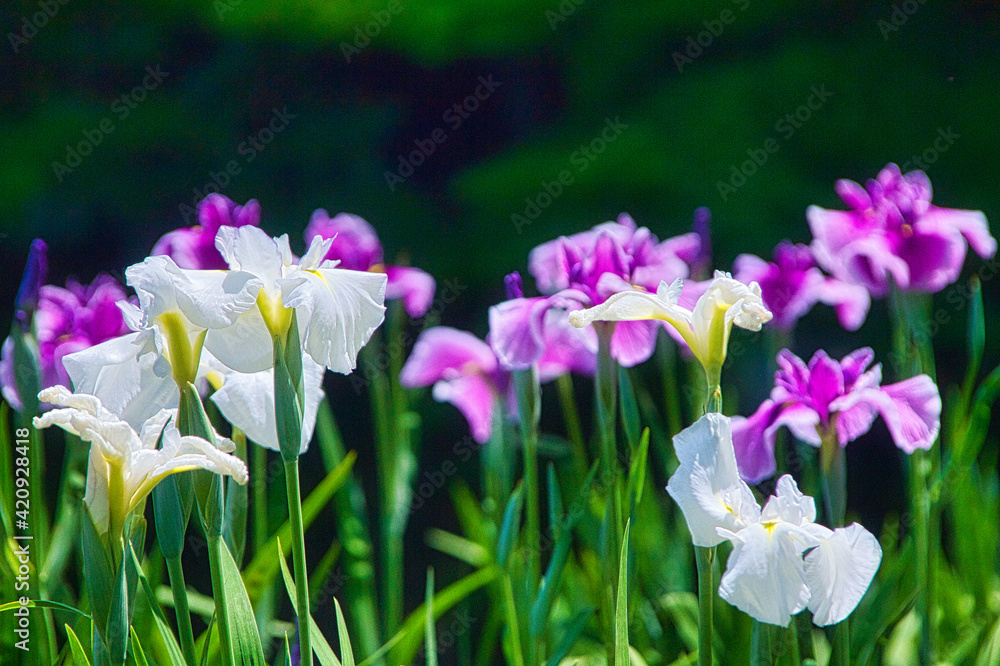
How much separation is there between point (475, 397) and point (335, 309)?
62 cm

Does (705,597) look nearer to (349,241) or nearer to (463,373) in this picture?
(463,373)

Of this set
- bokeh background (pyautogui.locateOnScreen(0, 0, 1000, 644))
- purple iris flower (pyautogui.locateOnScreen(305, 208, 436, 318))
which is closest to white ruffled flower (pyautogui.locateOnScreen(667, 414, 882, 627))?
purple iris flower (pyautogui.locateOnScreen(305, 208, 436, 318))

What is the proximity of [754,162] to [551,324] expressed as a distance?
5.59ft

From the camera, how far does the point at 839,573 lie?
2.00 feet

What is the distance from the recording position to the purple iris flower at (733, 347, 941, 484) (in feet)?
2.60

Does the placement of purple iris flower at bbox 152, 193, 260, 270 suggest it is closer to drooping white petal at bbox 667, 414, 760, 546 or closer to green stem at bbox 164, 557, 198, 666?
green stem at bbox 164, 557, 198, 666

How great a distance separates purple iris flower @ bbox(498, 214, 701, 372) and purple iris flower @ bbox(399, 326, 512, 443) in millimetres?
222

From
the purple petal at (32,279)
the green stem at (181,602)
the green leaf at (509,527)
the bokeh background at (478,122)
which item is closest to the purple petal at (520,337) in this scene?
the green leaf at (509,527)

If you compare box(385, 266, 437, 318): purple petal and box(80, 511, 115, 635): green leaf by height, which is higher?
box(385, 266, 437, 318): purple petal

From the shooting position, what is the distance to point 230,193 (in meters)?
2.58

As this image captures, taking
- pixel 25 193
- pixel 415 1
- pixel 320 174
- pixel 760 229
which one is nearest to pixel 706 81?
pixel 760 229

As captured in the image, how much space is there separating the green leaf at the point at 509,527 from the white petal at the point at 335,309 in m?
0.40

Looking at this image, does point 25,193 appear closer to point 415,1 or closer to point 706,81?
point 415,1

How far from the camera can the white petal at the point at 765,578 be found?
0.58 meters
